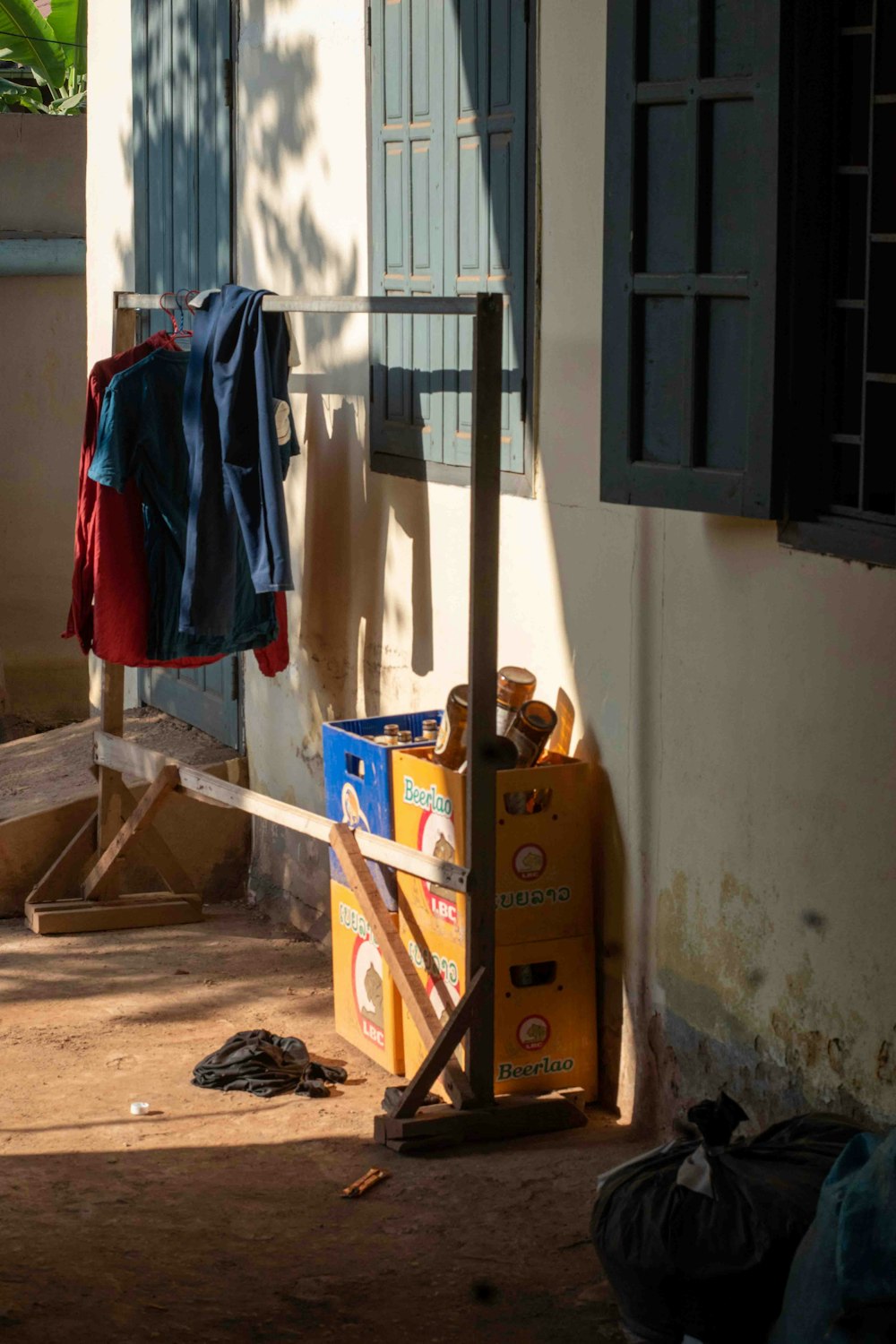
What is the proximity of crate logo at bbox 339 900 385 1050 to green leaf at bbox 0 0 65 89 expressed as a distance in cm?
869

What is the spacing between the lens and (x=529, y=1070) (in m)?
4.88

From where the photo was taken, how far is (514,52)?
16.1 ft

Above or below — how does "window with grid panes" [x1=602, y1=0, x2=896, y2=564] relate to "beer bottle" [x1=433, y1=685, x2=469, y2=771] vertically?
above

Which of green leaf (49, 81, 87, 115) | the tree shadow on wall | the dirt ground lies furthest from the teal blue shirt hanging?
green leaf (49, 81, 87, 115)

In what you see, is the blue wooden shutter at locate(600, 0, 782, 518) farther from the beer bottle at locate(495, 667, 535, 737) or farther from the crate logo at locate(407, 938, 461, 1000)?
the crate logo at locate(407, 938, 461, 1000)

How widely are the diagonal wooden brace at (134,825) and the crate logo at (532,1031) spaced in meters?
1.94

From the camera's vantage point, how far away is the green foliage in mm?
12023

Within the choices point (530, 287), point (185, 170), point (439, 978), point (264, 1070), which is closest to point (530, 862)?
point (439, 978)

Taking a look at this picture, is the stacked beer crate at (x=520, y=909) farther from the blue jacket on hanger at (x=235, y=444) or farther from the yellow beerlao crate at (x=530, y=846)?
the blue jacket on hanger at (x=235, y=444)

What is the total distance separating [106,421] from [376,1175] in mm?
2861

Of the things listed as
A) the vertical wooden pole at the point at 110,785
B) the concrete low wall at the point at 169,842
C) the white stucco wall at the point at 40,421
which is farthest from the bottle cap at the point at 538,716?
the white stucco wall at the point at 40,421

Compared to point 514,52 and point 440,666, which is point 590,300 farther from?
point 440,666

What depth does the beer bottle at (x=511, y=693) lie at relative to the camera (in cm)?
490

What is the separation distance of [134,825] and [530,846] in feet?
7.40
